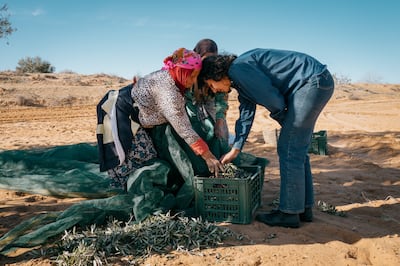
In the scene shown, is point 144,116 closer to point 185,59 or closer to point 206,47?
point 185,59

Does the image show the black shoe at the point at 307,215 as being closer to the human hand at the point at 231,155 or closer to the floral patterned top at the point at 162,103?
the human hand at the point at 231,155

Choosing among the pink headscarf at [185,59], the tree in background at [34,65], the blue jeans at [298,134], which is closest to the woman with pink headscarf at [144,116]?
the pink headscarf at [185,59]

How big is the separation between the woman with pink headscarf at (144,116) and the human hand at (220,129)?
0.60m

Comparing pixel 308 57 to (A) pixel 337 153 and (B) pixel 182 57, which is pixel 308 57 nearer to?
(B) pixel 182 57

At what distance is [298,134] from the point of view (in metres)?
3.08

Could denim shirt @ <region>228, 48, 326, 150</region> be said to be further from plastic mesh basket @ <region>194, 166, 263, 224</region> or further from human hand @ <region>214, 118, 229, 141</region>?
human hand @ <region>214, 118, 229, 141</region>

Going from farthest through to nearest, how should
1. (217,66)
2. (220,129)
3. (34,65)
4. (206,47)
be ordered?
(34,65), (206,47), (220,129), (217,66)

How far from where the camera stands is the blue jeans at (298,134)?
2980 millimetres

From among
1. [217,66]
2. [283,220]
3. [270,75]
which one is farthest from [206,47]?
[283,220]

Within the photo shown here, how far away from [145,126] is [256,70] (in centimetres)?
120

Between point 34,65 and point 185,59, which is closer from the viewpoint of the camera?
point 185,59

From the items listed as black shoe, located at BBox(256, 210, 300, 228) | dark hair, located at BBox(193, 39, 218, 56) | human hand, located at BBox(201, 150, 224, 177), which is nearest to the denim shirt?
human hand, located at BBox(201, 150, 224, 177)

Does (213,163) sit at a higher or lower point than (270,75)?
lower

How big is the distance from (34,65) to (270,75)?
Answer: 1332 inches
